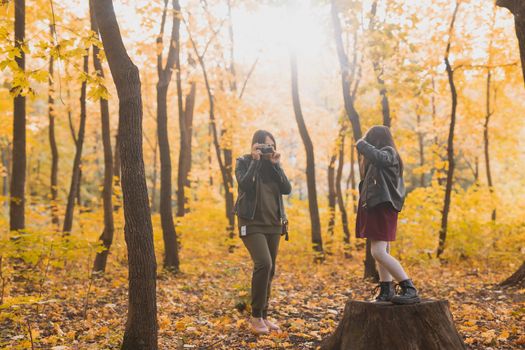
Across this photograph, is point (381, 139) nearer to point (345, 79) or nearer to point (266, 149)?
point (266, 149)

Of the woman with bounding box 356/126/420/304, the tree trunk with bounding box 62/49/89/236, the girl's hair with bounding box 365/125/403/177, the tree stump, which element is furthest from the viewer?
the tree trunk with bounding box 62/49/89/236

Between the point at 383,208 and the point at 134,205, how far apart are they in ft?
7.56

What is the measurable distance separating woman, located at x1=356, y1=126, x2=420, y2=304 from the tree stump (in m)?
0.23

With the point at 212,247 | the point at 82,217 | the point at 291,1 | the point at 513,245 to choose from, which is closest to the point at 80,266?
the point at 82,217

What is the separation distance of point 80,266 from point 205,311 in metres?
6.16

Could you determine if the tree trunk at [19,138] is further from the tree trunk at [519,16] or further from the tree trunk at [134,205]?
the tree trunk at [519,16]

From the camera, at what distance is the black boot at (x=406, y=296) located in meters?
4.25

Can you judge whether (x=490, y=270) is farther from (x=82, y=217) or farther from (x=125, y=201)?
(x=82, y=217)

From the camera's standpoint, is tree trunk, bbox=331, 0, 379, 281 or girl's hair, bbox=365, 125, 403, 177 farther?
tree trunk, bbox=331, 0, 379, 281

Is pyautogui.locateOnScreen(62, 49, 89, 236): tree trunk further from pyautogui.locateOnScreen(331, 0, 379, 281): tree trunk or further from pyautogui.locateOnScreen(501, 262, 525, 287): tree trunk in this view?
pyautogui.locateOnScreen(501, 262, 525, 287): tree trunk

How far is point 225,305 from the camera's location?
731cm

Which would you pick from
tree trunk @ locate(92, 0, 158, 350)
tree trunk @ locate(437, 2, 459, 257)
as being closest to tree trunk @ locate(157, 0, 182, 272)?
tree trunk @ locate(92, 0, 158, 350)

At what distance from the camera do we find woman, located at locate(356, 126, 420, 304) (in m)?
4.47

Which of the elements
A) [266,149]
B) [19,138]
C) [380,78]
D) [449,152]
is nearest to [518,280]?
[380,78]
